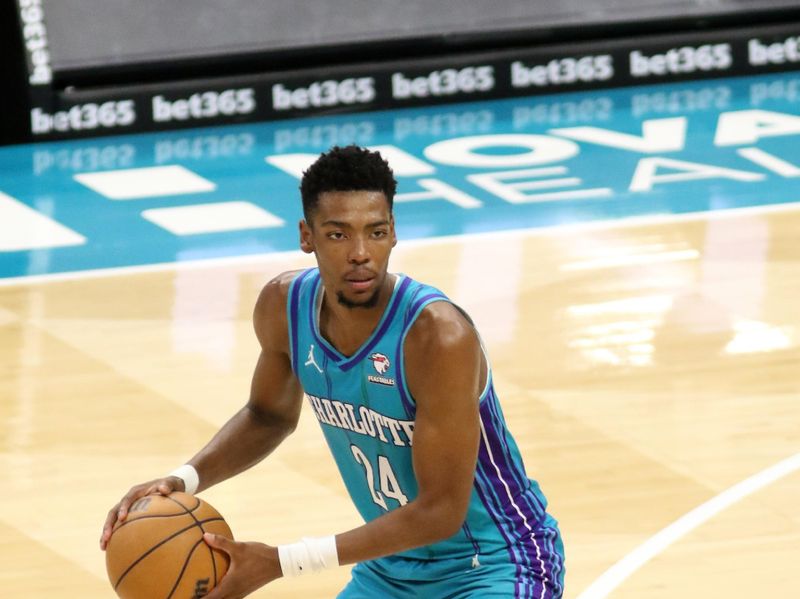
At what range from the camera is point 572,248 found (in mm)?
9383

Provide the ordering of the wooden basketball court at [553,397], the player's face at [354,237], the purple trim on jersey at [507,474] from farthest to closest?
the wooden basketball court at [553,397], the purple trim on jersey at [507,474], the player's face at [354,237]

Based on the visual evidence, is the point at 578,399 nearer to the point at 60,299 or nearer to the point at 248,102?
the point at 60,299

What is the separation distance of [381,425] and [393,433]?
0.12 ft

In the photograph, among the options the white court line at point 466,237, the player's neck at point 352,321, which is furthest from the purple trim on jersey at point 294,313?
the white court line at point 466,237

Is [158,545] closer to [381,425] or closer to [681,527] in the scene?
[381,425]

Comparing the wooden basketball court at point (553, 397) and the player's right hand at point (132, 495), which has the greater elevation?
the player's right hand at point (132, 495)

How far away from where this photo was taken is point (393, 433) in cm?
397

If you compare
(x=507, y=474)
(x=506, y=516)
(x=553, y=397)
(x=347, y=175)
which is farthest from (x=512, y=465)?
(x=553, y=397)

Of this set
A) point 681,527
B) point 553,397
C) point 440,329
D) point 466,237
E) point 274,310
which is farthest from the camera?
point 466,237

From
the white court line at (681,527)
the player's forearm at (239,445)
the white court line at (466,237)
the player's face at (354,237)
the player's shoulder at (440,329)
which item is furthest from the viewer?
the white court line at (466,237)

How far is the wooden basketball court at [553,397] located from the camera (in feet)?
19.6

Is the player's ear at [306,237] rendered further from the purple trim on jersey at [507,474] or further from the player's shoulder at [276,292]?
the purple trim on jersey at [507,474]

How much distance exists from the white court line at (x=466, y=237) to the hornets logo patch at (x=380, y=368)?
5504 mm

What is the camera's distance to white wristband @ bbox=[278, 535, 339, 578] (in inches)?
147
